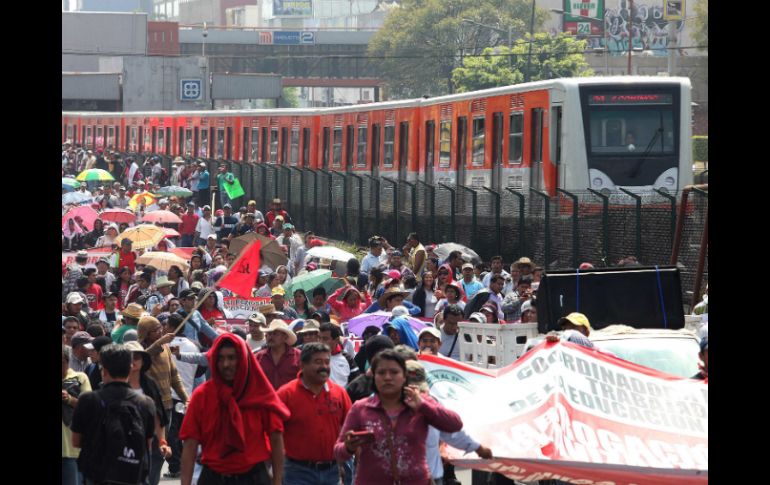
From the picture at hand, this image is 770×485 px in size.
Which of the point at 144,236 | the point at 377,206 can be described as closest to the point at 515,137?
the point at 377,206

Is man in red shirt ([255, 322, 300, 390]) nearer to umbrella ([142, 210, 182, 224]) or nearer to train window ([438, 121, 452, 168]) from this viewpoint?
umbrella ([142, 210, 182, 224])

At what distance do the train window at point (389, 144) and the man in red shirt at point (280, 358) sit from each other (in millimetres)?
23228

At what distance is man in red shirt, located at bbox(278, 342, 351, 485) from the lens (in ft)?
29.7

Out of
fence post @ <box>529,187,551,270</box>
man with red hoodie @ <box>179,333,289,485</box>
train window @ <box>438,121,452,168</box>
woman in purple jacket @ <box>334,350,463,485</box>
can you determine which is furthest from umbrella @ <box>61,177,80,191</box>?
woman in purple jacket @ <box>334,350,463,485</box>

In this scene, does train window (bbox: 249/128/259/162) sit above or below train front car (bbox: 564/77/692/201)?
below

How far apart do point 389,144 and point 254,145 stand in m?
13.3

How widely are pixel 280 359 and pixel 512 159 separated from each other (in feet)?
53.4

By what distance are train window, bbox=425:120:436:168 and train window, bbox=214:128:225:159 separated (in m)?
20.1

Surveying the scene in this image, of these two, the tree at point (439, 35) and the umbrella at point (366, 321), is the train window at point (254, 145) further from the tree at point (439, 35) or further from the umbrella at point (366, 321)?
the tree at point (439, 35)

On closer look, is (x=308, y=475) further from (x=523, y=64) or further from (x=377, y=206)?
(x=523, y=64)

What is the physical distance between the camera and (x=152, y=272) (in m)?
20.2

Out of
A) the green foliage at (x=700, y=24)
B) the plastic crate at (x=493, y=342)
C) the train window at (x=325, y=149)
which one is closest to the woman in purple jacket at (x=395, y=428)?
the plastic crate at (x=493, y=342)

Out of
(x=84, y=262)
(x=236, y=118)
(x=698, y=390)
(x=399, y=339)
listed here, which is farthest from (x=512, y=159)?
(x=236, y=118)
